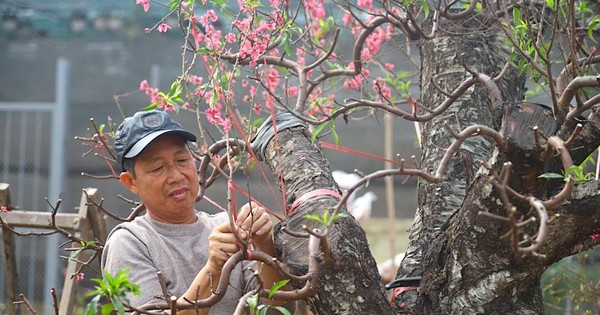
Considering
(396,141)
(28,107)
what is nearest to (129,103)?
(28,107)

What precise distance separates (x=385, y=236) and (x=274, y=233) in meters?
6.17

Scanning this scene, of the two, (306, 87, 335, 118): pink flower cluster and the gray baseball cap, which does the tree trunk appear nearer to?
(306, 87, 335, 118): pink flower cluster

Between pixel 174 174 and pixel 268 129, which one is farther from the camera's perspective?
pixel 268 129

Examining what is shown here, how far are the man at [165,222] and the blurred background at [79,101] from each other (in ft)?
15.7

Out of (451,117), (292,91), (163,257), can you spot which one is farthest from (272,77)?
(163,257)

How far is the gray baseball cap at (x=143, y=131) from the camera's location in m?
2.73

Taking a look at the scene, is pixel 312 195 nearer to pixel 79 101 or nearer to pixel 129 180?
pixel 129 180

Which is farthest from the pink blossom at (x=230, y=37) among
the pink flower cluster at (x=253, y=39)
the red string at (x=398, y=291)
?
the red string at (x=398, y=291)

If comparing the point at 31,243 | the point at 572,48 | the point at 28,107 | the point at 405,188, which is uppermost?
the point at 572,48

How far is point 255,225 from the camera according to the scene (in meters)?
2.52

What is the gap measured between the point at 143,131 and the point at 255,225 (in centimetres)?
48

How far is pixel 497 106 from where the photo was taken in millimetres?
2373

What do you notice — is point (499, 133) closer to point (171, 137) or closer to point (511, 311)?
point (511, 311)

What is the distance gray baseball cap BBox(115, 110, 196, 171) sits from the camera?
2.73m
